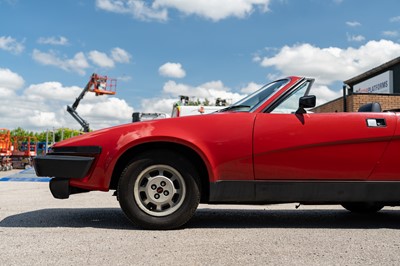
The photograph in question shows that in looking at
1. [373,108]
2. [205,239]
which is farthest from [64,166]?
[373,108]

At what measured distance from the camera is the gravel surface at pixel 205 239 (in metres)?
2.87

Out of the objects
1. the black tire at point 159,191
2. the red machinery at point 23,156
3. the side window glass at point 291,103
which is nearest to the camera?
the black tire at point 159,191

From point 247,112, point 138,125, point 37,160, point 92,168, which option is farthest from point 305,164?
point 37,160

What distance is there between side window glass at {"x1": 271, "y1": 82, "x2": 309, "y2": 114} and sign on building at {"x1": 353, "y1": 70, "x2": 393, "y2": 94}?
44.5ft

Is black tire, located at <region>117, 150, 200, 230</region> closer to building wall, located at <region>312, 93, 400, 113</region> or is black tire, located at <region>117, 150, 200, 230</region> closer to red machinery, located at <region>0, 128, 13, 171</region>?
building wall, located at <region>312, 93, 400, 113</region>

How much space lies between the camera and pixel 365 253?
A: 3088mm

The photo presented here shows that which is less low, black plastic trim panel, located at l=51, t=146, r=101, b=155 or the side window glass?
the side window glass

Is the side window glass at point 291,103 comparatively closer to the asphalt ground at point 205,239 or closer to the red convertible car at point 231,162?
the red convertible car at point 231,162

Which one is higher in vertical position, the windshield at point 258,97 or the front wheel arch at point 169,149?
the windshield at point 258,97

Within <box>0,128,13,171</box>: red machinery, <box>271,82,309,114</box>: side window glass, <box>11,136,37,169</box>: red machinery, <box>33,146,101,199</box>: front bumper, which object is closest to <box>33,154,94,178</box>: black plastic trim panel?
<box>33,146,101,199</box>: front bumper

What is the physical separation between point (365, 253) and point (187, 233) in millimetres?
1505

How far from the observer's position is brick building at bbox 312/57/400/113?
44.2 ft

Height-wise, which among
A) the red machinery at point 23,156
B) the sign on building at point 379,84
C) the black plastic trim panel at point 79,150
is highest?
the sign on building at point 379,84

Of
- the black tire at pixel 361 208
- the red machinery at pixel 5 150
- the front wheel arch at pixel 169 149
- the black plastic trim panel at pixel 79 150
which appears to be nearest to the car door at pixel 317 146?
the front wheel arch at pixel 169 149
